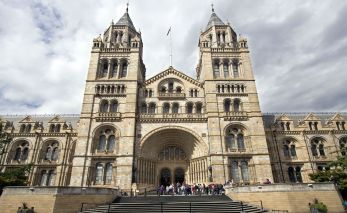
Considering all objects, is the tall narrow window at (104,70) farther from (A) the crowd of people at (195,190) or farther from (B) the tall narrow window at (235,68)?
(B) the tall narrow window at (235,68)

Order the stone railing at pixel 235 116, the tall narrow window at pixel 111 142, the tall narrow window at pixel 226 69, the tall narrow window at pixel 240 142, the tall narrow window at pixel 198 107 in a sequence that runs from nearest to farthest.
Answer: the tall narrow window at pixel 111 142 < the tall narrow window at pixel 240 142 < the stone railing at pixel 235 116 < the tall narrow window at pixel 198 107 < the tall narrow window at pixel 226 69

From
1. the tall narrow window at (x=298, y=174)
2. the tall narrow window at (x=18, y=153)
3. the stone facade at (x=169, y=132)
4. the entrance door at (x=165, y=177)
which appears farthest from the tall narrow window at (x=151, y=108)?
the tall narrow window at (x=298, y=174)

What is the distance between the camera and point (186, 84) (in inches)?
1341

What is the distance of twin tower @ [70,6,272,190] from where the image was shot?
27.8 m

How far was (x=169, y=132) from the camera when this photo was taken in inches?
1204

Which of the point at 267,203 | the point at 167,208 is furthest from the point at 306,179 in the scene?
the point at 167,208

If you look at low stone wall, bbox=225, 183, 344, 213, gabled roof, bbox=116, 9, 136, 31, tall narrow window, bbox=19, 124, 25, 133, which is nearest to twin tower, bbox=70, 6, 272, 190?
gabled roof, bbox=116, 9, 136, 31

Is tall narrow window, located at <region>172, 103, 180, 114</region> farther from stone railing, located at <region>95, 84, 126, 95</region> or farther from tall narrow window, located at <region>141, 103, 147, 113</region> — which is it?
stone railing, located at <region>95, 84, 126, 95</region>

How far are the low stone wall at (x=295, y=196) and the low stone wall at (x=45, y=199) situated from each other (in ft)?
44.2

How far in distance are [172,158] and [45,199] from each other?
1810cm

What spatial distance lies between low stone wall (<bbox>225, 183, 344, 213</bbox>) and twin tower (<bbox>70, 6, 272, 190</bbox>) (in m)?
8.36

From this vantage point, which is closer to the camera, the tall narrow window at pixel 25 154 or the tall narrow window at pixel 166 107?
the tall narrow window at pixel 166 107

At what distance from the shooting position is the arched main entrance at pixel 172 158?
94.7 ft

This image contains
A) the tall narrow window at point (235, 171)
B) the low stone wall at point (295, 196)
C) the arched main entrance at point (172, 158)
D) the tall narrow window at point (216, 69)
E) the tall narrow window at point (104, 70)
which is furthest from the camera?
the tall narrow window at point (216, 69)
